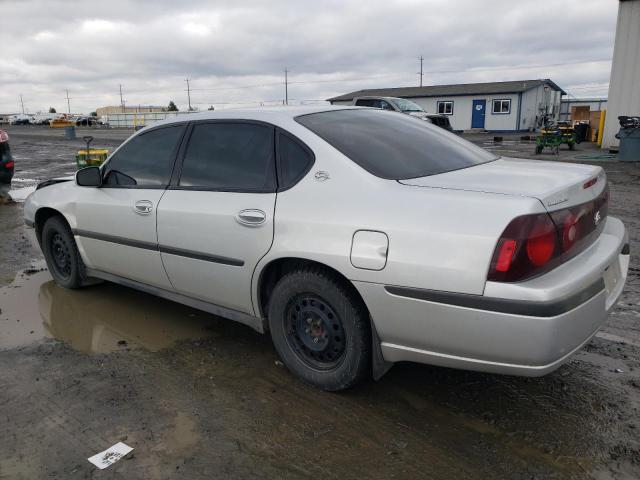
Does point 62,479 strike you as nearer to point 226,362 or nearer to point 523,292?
point 226,362

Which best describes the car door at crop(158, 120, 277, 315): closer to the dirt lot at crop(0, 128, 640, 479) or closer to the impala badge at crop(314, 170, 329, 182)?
the impala badge at crop(314, 170, 329, 182)

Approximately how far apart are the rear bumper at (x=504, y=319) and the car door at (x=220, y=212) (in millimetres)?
827

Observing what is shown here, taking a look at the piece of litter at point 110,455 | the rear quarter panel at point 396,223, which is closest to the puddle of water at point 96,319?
the piece of litter at point 110,455

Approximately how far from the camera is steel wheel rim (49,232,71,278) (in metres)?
4.82

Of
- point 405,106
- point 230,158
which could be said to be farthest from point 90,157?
point 405,106

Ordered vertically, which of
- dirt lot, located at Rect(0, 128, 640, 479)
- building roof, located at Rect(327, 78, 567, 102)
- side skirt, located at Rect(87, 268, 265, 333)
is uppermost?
building roof, located at Rect(327, 78, 567, 102)

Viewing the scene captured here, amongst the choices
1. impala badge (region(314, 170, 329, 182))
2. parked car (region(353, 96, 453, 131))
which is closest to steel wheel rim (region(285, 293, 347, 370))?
impala badge (region(314, 170, 329, 182))

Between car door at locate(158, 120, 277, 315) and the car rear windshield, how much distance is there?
1.38ft

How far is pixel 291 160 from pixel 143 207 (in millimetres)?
1295

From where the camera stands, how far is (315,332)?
3.12m

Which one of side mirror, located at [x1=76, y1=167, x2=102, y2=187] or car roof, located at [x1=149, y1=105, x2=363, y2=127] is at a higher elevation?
car roof, located at [x1=149, y1=105, x2=363, y2=127]

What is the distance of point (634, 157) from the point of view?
1523 cm

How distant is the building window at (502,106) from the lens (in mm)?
37344

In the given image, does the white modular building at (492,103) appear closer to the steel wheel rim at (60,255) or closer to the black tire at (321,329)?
the steel wheel rim at (60,255)
